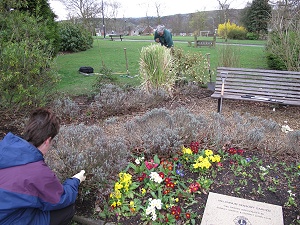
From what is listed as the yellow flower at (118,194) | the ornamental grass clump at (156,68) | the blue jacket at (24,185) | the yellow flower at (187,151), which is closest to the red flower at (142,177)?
the yellow flower at (118,194)

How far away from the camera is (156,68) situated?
6.23 meters

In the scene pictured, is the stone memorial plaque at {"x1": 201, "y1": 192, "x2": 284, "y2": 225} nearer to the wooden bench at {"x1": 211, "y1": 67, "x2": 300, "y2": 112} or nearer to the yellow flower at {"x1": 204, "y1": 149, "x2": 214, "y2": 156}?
the yellow flower at {"x1": 204, "y1": 149, "x2": 214, "y2": 156}

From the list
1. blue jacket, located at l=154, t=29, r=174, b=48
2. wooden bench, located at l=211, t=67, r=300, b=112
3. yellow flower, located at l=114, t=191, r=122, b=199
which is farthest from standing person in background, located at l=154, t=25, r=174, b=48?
yellow flower, located at l=114, t=191, r=122, b=199

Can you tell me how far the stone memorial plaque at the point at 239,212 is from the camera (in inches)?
94.7

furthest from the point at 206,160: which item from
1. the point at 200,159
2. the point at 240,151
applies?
the point at 240,151

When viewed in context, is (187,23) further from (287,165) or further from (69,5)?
(287,165)

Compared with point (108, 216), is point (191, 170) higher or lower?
higher

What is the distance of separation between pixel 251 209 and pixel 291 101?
136 inches

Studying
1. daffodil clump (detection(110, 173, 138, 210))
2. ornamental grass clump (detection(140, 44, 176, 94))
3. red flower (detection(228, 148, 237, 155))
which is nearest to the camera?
daffodil clump (detection(110, 173, 138, 210))

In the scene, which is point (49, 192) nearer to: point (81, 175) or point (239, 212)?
point (81, 175)

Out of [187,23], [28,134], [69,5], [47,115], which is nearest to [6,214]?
[28,134]

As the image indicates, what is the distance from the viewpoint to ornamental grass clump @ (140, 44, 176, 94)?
6188 millimetres

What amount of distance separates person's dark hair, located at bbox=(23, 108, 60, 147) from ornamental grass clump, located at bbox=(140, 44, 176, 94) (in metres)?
4.28

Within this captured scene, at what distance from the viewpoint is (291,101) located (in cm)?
520
